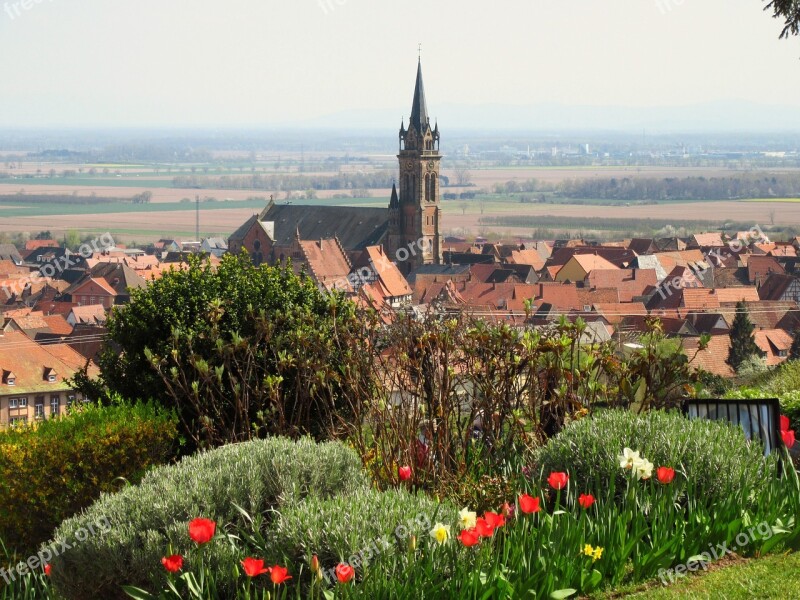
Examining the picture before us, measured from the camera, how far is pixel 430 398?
749 cm

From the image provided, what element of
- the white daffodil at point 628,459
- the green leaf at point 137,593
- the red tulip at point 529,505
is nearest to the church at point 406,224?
the white daffodil at point 628,459

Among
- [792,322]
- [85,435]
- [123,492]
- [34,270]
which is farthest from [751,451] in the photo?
[34,270]

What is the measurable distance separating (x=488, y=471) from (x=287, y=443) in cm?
161

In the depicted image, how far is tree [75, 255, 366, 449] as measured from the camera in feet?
27.5

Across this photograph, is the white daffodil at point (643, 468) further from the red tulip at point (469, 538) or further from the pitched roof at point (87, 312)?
the pitched roof at point (87, 312)

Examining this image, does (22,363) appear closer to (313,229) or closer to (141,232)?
(313,229)

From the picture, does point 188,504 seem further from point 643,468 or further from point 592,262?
point 592,262

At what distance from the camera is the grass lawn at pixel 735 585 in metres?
4.95

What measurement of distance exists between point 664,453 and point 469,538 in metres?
1.68

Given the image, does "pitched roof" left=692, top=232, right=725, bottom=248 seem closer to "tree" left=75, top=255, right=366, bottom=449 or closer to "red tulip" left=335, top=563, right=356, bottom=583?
"tree" left=75, top=255, right=366, bottom=449

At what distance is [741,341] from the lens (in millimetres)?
43125

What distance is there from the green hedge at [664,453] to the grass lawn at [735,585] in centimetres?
50

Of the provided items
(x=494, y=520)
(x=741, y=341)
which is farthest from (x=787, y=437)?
(x=741, y=341)

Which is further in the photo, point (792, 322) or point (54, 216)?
point (54, 216)
